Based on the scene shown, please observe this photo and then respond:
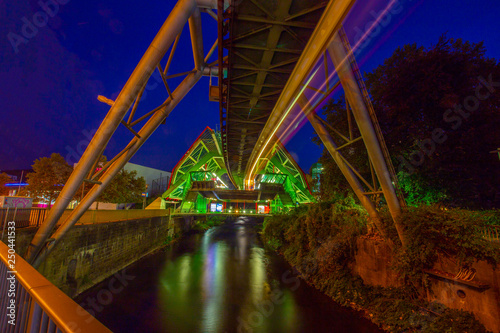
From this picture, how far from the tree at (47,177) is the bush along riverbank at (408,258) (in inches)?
977

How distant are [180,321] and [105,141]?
8263mm

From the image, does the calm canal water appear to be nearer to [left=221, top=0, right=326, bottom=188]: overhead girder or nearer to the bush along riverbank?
the bush along riverbank

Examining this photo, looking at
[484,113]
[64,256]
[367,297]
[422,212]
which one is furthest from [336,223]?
[64,256]

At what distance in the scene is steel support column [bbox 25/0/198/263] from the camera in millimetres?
9704

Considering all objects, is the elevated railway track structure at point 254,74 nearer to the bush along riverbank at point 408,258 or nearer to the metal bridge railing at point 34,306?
the bush along riverbank at point 408,258

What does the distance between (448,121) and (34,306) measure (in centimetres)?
1637

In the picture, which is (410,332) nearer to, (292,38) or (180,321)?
(180,321)

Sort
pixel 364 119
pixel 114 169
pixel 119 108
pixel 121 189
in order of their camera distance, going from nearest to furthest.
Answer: pixel 119 108 < pixel 364 119 < pixel 114 169 < pixel 121 189

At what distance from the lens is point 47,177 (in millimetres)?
23969

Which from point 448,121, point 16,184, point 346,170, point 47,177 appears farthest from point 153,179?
point 448,121

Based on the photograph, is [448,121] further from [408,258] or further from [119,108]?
[119,108]

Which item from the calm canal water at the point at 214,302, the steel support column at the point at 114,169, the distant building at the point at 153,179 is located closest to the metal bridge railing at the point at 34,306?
the calm canal water at the point at 214,302

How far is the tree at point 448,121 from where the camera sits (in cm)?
1215

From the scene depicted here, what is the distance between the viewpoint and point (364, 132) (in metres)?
10.7
